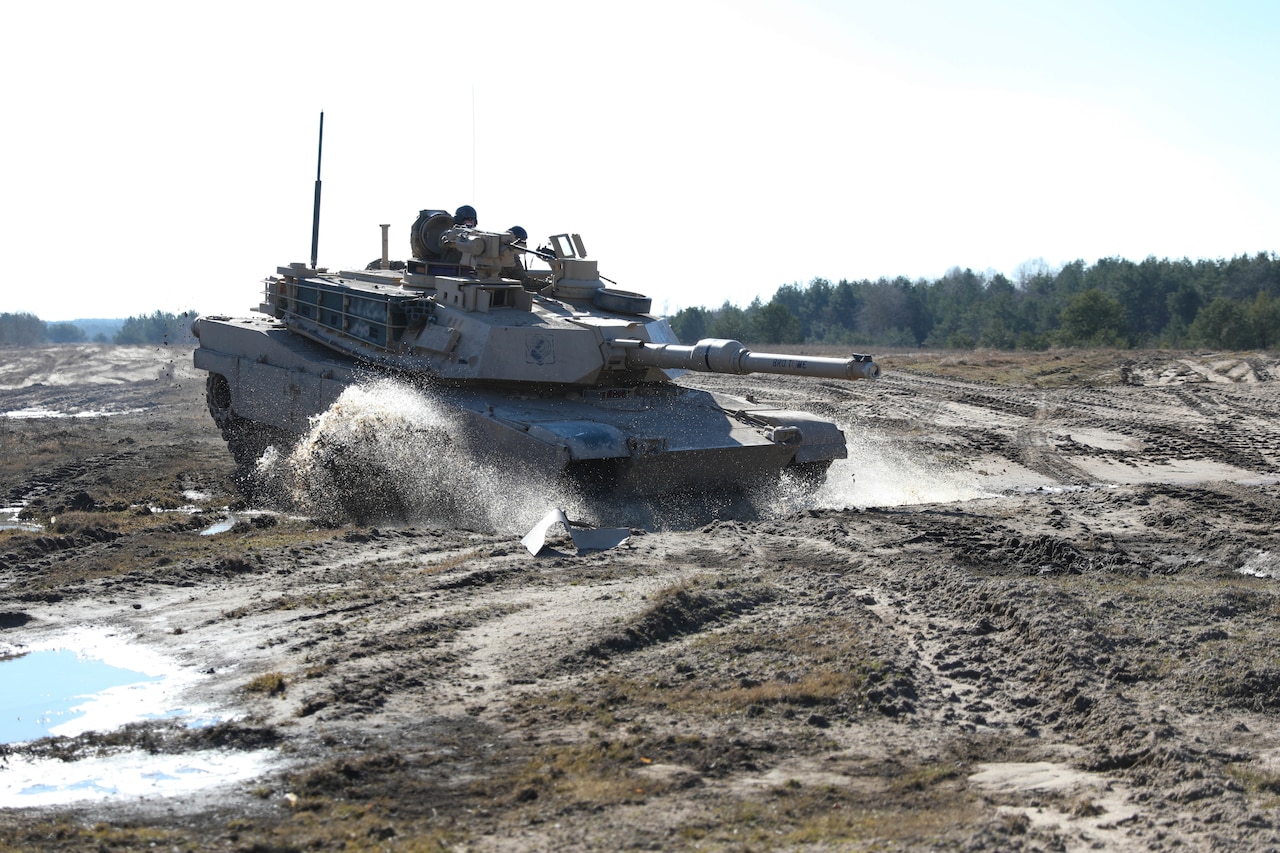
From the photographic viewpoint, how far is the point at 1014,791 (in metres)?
5.08

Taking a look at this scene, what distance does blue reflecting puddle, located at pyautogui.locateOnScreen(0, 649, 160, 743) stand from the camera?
243 inches

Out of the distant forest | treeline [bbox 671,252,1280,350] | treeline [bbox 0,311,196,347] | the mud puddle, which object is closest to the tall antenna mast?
the distant forest

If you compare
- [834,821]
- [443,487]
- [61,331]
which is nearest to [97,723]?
[834,821]

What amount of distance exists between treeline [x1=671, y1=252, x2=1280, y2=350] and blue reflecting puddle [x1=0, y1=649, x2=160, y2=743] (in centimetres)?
3907

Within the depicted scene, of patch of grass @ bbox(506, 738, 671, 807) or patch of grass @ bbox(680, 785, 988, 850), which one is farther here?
patch of grass @ bbox(506, 738, 671, 807)

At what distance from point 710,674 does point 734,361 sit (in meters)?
5.83

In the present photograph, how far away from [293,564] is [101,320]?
204m

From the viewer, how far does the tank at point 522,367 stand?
12234 millimetres

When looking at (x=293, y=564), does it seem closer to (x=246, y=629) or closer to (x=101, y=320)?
(x=246, y=629)

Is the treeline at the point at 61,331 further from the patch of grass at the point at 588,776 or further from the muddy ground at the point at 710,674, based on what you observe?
the patch of grass at the point at 588,776

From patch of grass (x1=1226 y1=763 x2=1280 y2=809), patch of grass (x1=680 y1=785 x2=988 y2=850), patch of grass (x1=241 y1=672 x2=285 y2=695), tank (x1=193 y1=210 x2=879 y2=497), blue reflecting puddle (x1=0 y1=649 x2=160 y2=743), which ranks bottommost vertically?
blue reflecting puddle (x1=0 y1=649 x2=160 y2=743)

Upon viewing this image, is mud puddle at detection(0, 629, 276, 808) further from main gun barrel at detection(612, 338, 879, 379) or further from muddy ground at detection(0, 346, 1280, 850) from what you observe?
main gun barrel at detection(612, 338, 879, 379)

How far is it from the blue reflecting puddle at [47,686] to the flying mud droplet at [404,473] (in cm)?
507

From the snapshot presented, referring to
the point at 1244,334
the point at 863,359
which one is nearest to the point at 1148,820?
the point at 863,359
